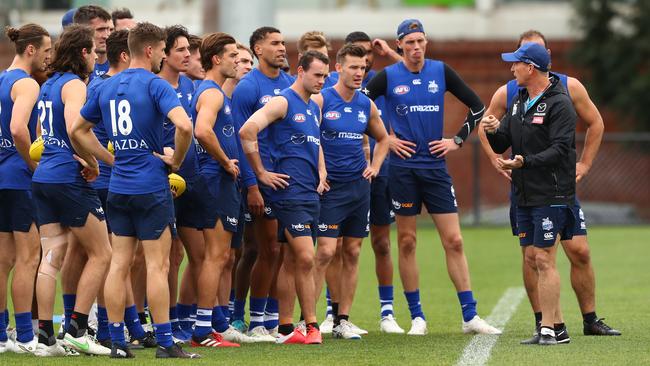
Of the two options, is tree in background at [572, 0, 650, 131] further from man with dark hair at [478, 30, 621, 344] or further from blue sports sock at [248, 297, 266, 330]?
blue sports sock at [248, 297, 266, 330]

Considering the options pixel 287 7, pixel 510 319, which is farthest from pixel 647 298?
pixel 287 7

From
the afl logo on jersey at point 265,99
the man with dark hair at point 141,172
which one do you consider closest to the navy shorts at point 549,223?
the afl logo on jersey at point 265,99

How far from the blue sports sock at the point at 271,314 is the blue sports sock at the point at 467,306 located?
1.52 metres

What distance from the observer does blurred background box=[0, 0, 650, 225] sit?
84.1 ft

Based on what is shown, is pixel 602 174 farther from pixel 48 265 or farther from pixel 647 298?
pixel 48 265

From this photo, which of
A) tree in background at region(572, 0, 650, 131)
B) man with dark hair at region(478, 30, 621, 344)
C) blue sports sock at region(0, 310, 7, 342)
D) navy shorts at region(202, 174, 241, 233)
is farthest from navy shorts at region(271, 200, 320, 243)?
tree in background at region(572, 0, 650, 131)

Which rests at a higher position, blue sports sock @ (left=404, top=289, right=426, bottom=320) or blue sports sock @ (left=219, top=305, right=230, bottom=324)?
blue sports sock @ (left=219, top=305, right=230, bottom=324)

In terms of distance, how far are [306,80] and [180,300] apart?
198cm

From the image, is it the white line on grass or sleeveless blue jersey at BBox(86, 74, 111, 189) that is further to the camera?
sleeveless blue jersey at BBox(86, 74, 111, 189)

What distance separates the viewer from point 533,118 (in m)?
9.28

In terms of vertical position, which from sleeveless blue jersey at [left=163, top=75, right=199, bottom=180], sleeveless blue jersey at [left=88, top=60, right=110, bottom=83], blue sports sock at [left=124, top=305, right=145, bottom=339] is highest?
sleeveless blue jersey at [left=88, top=60, right=110, bottom=83]

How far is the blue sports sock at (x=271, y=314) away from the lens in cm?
1047

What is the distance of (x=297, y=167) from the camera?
973 cm

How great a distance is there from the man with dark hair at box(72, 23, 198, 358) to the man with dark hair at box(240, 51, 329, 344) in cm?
116
